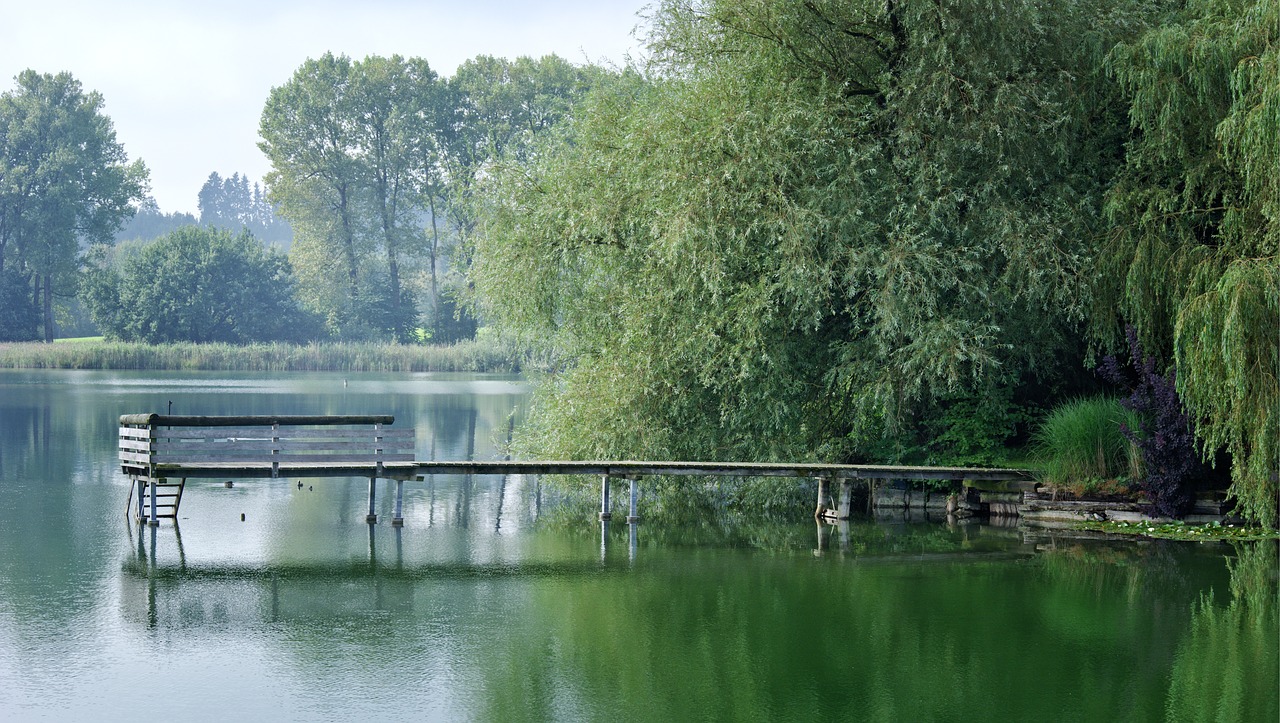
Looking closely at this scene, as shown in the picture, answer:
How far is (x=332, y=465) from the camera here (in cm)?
1656

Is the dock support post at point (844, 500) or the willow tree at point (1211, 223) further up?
the willow tree at point (1211, 223)

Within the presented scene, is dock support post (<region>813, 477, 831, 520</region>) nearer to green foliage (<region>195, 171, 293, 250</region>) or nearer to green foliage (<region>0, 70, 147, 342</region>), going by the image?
green foliage (<region>0, 70, 147, 342</region>)

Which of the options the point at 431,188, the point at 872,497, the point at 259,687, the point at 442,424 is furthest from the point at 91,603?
the point at 431,188

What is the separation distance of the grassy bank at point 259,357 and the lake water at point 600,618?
39604 mm

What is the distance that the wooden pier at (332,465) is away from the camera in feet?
52.9

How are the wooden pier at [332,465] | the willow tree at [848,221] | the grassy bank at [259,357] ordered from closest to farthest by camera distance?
the wooden pier at [332,465] → the willow tree at [848,221] → the grassy bank at [259,357]

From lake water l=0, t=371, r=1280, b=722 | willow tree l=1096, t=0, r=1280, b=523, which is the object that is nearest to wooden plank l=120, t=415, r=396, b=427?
lake water l=0, t=371, r=1280, b=722

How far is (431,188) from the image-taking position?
72188mm

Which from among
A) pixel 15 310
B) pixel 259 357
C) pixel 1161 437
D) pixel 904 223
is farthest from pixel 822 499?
pixel 15 310

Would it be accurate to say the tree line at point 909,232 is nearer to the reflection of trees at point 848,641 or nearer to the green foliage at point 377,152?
the reflection of trees at point 848,641

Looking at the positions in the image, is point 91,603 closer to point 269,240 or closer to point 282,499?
point 282,499

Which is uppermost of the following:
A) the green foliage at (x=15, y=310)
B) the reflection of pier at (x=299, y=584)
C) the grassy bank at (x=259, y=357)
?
the green foliage at (x=15, y=310)

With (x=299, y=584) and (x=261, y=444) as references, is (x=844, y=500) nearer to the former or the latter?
(x=261, y=444)

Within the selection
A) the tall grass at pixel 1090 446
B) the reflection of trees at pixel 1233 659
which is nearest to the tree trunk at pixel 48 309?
the tall grass at pixel 1090 446
